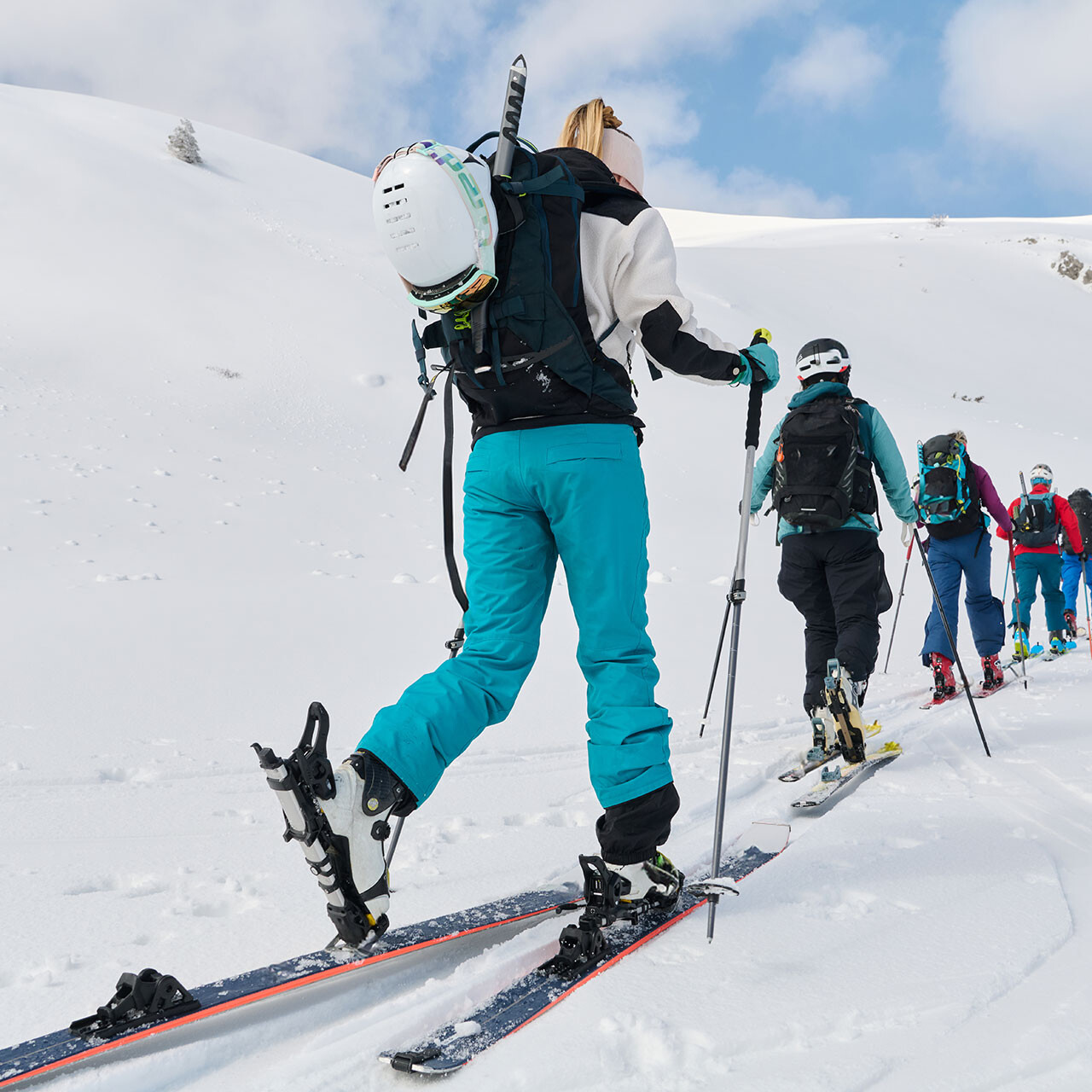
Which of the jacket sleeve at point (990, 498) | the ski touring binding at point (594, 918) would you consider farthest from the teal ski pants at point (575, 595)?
the jacket sleeve at point (990, 498)

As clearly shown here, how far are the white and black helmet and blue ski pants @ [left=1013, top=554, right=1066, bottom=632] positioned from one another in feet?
18.5

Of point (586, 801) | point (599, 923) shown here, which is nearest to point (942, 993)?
point (599, 923)

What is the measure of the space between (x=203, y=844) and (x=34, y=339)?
1482cm

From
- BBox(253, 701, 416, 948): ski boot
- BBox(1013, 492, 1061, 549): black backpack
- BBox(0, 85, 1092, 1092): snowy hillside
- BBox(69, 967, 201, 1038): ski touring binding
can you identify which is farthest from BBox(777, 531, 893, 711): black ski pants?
BBox(1013, 492, 1061, 549): black backpack

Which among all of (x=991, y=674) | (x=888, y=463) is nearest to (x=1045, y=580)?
(x=991, y=674)

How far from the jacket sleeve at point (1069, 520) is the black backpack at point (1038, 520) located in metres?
0.05

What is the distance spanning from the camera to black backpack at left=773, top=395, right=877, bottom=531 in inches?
167

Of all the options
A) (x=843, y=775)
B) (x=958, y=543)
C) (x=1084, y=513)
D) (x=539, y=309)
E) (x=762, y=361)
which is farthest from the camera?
(x=1084, y=513)

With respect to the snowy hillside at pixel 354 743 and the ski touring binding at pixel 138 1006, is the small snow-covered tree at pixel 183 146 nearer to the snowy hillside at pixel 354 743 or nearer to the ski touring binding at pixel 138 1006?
the snowy hillside at pixel 354 743

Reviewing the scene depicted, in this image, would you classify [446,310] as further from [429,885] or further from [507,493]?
[429,885]

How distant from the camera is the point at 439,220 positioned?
2129 mm

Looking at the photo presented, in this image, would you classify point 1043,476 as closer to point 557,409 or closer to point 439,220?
point 557,409

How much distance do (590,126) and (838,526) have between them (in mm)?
2457

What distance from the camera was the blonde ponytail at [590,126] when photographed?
256 cm
